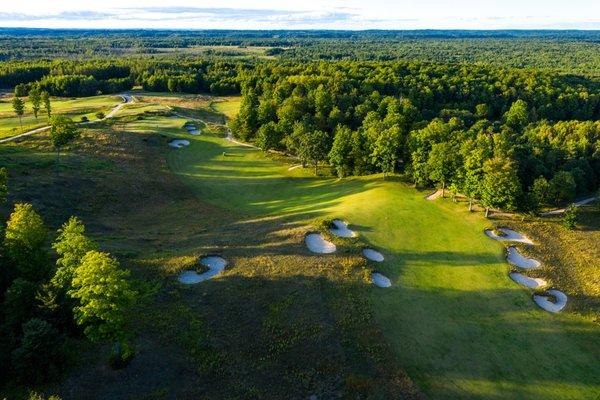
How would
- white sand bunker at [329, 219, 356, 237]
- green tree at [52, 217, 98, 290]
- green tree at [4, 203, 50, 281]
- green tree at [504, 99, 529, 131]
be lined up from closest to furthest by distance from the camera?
green tree at [52, 217, 98, 290] < green tree at [4, 203, 50, 281] < white sand bunker at [329, 219, 356, 237] < green tree at [504, 99, 529, 131]

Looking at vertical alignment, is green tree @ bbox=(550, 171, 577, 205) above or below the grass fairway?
below

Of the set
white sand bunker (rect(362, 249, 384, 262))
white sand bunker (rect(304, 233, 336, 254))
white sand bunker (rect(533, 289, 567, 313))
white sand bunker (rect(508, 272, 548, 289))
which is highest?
white sand bunker (rect(304, 233, 336, 254))

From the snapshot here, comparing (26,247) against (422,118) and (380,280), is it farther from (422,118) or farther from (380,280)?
(422,118)

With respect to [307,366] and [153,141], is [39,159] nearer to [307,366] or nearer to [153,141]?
[153,141]

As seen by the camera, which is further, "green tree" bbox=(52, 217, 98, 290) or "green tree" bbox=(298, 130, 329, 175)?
"green tree" bbox=(298, 130, 329, 175)

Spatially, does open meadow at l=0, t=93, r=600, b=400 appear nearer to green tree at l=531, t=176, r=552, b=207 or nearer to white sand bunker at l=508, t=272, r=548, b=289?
white sand bunker at l=508, t=272, r=548, b=289

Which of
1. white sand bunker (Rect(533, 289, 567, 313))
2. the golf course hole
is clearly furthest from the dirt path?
white sand bunker (Rect(533, 289, 567, 313))

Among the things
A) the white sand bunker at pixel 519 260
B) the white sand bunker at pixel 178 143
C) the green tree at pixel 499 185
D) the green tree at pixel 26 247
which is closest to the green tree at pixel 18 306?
the green tree at pixel 26 247

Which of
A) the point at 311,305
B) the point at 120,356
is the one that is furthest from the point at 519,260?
the point at 120,356
